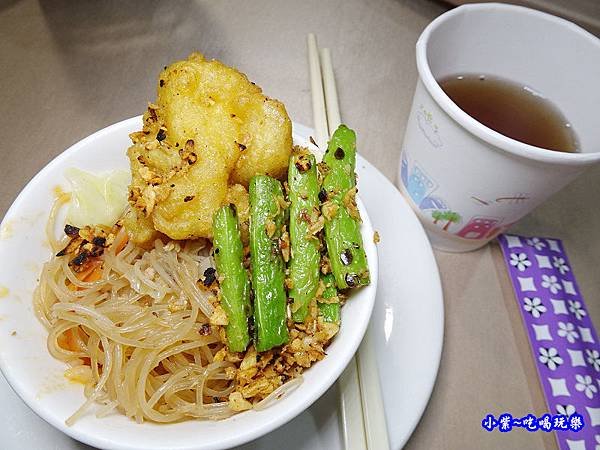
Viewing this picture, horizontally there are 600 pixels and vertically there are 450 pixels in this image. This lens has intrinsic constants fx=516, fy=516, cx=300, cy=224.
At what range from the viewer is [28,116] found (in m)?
2.22

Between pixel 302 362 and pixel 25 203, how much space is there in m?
0.79

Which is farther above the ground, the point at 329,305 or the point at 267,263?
the point at 267,263

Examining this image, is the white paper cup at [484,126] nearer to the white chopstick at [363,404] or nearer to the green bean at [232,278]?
the white chopstick at [363,404]

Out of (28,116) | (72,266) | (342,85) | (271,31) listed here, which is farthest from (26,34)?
(72,266)

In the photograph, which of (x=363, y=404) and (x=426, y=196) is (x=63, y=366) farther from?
(x=426, y=196)

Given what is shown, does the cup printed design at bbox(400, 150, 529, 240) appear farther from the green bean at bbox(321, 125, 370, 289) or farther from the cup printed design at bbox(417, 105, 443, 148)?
the green bean at bbox(321, 125, 370, 289)

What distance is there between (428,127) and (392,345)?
65cm

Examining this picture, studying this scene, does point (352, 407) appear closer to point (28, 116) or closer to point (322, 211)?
point (322, 211)

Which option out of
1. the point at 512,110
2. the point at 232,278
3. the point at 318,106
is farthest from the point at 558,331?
the point at 232,278

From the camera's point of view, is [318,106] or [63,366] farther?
[318,106]

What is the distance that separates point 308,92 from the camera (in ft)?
7.77

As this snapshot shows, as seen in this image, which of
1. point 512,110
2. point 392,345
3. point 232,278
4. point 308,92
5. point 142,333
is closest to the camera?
point 232,278

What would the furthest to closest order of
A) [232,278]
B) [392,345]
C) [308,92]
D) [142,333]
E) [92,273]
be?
[308,92]
[392,345]
[92,273]
[142,333]
[232,278]

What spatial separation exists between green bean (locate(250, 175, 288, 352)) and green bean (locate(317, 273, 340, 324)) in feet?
0.36
